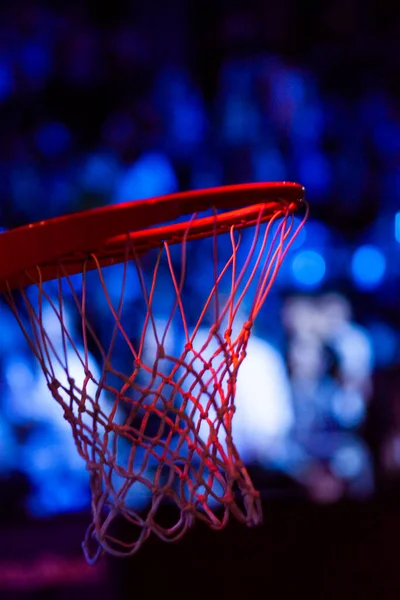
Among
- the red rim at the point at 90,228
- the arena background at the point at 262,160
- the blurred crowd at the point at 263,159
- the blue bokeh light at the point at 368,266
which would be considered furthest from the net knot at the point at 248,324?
the blue bokeh light at the point at 368,266

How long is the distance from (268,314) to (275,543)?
925 millimetres

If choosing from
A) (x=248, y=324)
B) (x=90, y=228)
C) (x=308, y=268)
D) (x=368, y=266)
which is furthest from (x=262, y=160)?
(x=90, y=228)

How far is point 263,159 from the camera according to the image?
9.91ft

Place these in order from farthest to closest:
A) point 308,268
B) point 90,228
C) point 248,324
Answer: point 308,268 → point 248,324 → point 90,228

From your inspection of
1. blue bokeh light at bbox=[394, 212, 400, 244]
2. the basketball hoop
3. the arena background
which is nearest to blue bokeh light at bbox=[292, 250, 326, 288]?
the arena background

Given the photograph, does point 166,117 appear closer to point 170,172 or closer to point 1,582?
point 170,172

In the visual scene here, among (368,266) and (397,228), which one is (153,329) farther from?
(397,228)

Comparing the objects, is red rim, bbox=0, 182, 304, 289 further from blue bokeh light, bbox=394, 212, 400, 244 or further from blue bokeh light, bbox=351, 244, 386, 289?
blue bokeh light, bbox=394, 212, 400, 244

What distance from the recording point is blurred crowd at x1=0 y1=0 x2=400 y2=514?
2873 millimetres

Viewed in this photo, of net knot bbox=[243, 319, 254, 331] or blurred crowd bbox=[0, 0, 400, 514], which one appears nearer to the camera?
net knot bbox=[243, 319, 254, 331]

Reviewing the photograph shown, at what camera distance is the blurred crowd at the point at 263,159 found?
2.87 meters

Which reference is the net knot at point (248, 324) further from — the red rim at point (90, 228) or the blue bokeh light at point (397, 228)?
the blue bokeh light at point (397, 228)

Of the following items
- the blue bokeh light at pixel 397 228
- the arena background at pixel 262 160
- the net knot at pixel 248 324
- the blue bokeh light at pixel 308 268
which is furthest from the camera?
the blue bokeh light at pixel 397 228

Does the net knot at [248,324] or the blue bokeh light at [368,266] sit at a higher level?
the net knot at [248,324]
